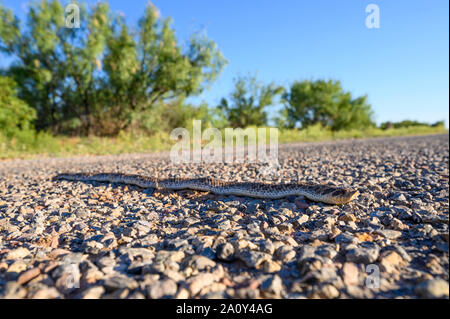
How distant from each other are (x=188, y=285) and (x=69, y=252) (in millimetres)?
1247

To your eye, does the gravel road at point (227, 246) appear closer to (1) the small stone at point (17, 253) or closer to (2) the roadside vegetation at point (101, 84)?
(1) the small stone at point (17, 253)

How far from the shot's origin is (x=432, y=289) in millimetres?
A: 1600

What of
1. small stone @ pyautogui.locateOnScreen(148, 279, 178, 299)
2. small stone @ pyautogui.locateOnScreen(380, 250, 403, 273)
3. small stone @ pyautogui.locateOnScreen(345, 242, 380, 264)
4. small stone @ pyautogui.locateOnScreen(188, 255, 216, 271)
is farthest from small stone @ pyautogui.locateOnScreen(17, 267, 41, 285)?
small stone @ pyautogui.locateOnScreen(380, 250, 403, 273)

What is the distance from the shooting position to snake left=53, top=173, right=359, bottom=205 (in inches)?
135

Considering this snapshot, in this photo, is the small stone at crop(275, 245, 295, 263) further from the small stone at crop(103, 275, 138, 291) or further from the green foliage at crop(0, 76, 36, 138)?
the green foliage at crop(0, 76, 36, 138)

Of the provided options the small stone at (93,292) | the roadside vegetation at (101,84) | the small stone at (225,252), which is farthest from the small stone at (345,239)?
the roadside vegetation at (101,84)

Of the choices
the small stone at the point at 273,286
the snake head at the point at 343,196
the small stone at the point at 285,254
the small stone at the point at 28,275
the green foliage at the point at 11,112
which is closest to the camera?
the small stone at the point at 273,286

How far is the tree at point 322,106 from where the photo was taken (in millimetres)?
38469

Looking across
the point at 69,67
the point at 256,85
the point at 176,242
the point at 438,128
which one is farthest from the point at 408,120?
the point at 176,242

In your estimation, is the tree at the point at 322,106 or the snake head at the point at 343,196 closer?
the snake head at the point at 343,196

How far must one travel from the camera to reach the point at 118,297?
1666 millimetres

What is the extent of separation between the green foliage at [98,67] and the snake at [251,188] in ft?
57.6

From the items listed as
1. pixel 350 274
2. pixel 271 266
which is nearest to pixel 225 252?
pixel 271 266
